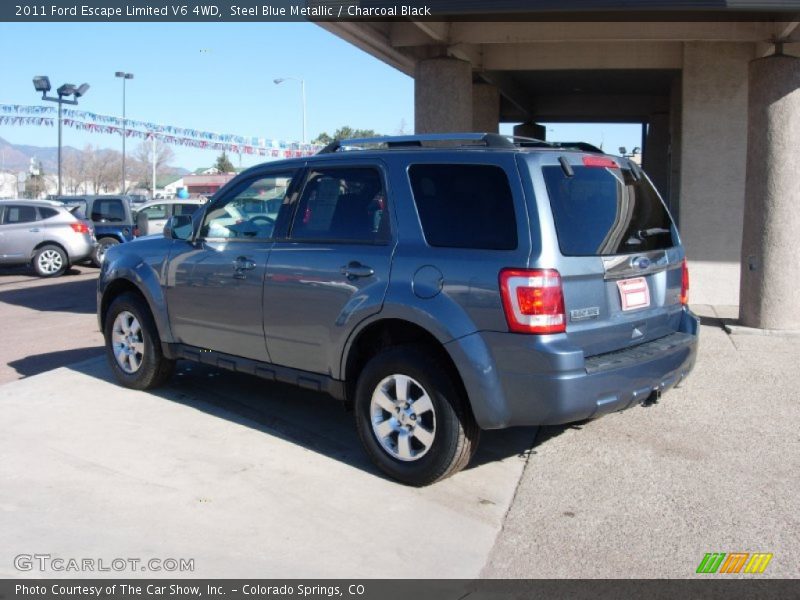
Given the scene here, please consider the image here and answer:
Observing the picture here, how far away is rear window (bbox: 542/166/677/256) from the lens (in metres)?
4.57

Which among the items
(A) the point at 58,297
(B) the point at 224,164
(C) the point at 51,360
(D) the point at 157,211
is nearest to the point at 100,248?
(D) the point at 157,211

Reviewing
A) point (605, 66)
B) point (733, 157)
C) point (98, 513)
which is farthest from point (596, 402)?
point (605, 66)

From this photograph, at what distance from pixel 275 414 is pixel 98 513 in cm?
197

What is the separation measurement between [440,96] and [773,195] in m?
4.17

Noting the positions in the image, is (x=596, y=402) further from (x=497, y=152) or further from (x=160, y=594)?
(x=160, y=594)

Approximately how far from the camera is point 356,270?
5062 millimetres

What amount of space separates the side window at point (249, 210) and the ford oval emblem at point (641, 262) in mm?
2367

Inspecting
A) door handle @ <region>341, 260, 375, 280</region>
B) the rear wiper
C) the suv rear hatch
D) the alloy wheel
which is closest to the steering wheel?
door handle @ <region>341, 260, 375, 280</region>

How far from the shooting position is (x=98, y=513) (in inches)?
179

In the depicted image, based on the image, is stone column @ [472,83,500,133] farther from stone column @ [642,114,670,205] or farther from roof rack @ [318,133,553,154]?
roof rack @ [318,133,553,154]

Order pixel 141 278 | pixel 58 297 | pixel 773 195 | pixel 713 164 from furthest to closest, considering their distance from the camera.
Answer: pixel 58 297
pixel 713 164
pixel 773 195
pixel 141 278

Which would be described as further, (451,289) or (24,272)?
(24,272)

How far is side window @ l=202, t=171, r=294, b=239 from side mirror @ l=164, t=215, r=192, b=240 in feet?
0.63

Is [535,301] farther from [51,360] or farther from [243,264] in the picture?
[51,360]
